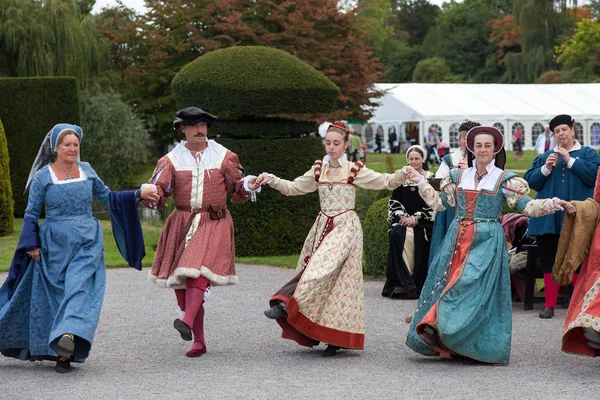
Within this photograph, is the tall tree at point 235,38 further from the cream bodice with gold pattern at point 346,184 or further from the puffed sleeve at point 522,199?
the puffed sleeve at point 522,199

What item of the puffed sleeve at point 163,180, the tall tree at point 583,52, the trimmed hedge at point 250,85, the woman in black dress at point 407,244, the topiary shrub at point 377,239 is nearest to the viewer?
the puffed sleeve at point 163,180

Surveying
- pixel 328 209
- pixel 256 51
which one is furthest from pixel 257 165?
pixel 328 209

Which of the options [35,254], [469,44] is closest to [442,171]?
[35,254]

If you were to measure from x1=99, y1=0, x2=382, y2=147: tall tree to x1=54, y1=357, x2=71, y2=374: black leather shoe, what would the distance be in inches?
674

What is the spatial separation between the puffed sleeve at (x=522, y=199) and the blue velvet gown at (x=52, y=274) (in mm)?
2786

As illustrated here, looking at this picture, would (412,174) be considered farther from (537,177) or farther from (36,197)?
(36,197)

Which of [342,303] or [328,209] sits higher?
[328,209]

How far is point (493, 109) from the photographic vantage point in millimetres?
37750

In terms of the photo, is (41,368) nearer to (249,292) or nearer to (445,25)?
(249,292)

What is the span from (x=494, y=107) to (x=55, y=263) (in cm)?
3221

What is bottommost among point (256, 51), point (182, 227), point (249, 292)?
point (249, 292)

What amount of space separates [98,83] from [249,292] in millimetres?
16175

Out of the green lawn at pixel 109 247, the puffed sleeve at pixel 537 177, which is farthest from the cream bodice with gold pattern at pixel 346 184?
the green lawn at pixel 109 247

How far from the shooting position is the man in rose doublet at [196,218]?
745cm
